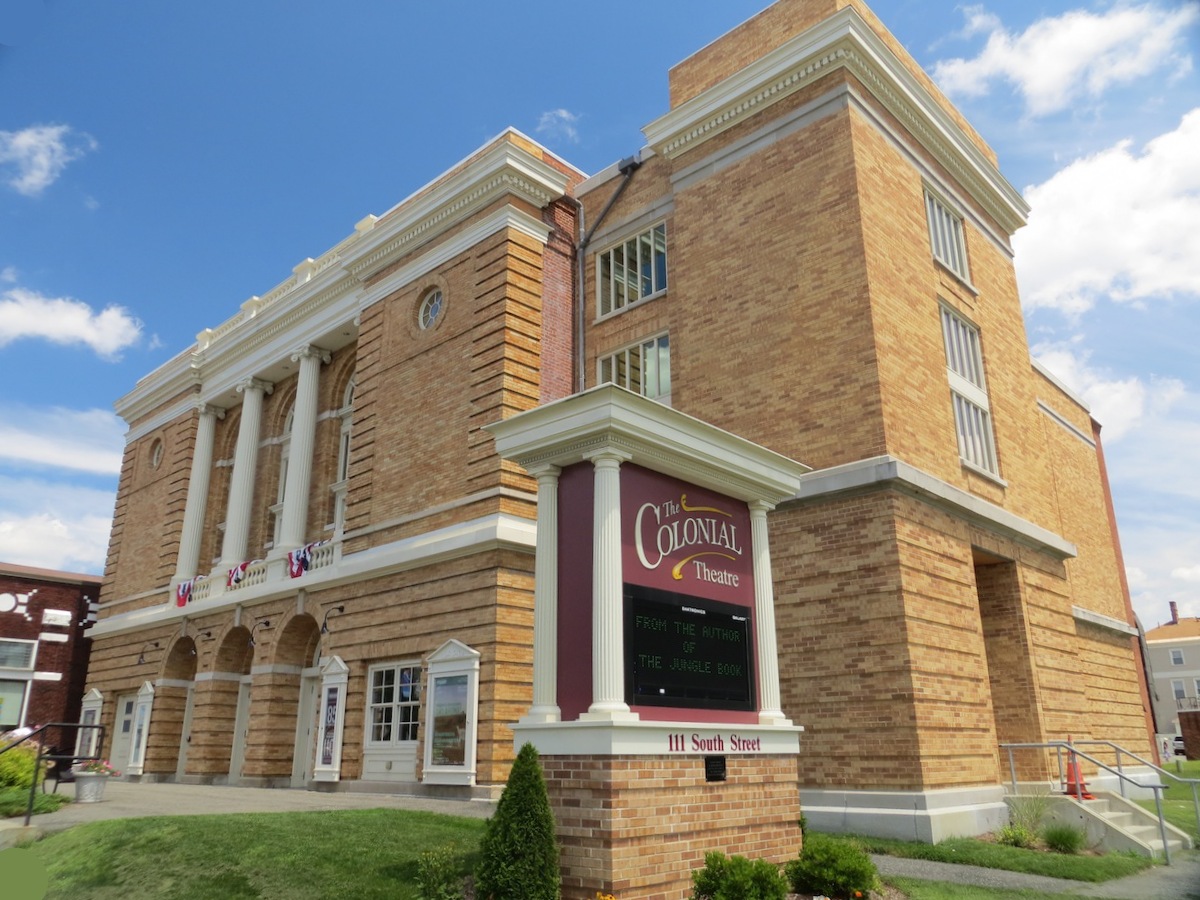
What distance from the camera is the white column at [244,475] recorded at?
95.8 feet

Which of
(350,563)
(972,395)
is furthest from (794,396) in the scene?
(350,563)

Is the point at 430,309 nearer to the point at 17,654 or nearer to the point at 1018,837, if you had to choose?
the point at 1018,837

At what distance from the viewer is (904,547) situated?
15.4 meters

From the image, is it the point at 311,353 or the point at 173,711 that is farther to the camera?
the point at 173,711

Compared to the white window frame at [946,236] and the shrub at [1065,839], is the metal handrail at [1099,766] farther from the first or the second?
the white window frame at [946,236]

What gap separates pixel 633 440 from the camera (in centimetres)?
999

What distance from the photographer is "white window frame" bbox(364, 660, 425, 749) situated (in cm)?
1970

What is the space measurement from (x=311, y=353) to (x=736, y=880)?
2307cm

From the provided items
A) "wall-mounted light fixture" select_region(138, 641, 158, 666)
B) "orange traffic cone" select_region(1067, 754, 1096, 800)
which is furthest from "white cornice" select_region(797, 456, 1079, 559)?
"wall-mounted light fixture" select_region(138, 641, 158, 666)

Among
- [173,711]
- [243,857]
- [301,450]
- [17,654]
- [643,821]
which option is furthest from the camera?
[17,654]

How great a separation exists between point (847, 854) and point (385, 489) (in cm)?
1548

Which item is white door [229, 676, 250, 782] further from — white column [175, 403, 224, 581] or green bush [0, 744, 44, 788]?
green bush [0, 744, 44, 788]

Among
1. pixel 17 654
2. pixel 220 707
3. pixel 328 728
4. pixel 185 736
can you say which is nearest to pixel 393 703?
pixel 328 728

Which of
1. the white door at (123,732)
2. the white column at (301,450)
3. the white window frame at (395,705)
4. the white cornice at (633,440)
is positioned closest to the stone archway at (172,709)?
the white door at (123,732)
